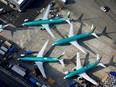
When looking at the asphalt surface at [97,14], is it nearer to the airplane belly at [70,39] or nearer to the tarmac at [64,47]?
the tarmac at [64,47]

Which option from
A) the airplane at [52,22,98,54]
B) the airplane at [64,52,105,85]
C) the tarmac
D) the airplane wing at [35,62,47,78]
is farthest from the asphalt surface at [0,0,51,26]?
the airplane at [64,52,105,85]

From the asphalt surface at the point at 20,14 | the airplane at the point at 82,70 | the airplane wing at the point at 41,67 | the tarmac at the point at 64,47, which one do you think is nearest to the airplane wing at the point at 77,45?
the tarmac at the point at 64,47

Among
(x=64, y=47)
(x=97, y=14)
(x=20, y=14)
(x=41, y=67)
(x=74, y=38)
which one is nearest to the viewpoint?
(x=41, y=67)

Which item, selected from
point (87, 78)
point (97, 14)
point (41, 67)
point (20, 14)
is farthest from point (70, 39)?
point (20, 14)

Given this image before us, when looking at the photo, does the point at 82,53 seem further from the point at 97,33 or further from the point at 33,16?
the point at 33,16

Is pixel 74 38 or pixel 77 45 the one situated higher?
pixel 74 38

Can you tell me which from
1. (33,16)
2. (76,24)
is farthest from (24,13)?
(76,24)

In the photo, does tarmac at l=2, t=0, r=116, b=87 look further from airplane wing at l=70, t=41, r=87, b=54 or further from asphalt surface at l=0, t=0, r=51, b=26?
asphalt surface at l=0, t=0, r=51, b=26

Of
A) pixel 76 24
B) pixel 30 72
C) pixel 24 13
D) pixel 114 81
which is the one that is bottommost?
pixel 114 81

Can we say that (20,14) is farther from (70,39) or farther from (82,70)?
(82,70)
